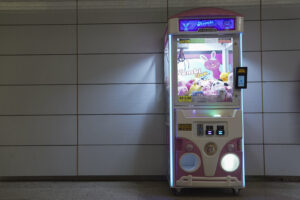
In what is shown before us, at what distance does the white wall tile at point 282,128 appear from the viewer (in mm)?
4125

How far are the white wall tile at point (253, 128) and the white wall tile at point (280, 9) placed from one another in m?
1.42

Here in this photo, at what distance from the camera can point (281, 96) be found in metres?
4.16

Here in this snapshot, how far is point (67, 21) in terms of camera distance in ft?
14.0

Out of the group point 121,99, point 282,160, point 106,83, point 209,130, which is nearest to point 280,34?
point 282,160

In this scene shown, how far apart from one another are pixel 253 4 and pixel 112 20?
2.03 m

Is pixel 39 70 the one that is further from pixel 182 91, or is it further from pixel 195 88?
pixel 195 88

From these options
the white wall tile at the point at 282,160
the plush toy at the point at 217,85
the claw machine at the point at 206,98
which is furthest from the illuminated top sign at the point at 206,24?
the white wall tile at the point at 282,160

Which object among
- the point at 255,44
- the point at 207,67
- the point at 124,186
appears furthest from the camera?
the point at 255,44

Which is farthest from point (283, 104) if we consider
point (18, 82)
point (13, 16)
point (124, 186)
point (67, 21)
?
point (13, 16)

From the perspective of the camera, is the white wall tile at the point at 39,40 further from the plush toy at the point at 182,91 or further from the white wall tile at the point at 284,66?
the white wall tile at the point at 284,66

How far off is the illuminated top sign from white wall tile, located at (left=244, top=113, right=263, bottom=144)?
4.57 ft

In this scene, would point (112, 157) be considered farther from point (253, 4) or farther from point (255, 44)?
point (253, 4)

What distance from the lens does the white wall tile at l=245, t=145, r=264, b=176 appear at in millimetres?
4137

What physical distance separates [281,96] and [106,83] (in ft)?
8.16
